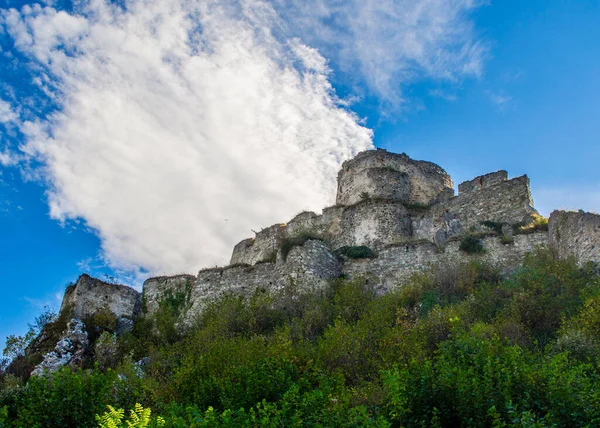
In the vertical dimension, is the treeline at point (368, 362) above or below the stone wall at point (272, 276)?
below

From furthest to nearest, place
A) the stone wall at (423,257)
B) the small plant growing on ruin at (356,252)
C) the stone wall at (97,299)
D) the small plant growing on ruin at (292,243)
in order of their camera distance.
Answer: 1. the small plant growing on ruin at (356,252)
2. the stone wall at (97,299)
3. the small plant growing on ruin at (292,243)
4. the stone wall at (423,257)

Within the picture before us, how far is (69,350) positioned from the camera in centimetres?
2591

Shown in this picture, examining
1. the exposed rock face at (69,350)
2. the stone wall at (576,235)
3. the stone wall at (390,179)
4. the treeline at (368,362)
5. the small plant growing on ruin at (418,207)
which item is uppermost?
the stone wall at (390,179)

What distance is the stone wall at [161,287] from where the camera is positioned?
31.7 metres

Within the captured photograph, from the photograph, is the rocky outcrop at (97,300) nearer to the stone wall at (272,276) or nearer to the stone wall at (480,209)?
the stone wall at (272,276)

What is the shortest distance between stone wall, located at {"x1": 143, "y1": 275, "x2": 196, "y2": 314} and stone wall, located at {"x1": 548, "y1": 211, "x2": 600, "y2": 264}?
19.1m

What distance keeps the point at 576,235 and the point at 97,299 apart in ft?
75.8

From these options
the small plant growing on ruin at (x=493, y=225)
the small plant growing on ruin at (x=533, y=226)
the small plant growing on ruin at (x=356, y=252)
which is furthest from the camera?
the small plant growing on ruin at (x=356, y=252)

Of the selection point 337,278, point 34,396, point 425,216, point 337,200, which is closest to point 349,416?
point 34,396

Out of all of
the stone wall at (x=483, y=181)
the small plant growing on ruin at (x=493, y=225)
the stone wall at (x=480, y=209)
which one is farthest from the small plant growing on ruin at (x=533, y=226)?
the stone wall at (x=483, y=181)

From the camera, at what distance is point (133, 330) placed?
29.4 m

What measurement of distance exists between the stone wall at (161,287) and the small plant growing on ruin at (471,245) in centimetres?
1508

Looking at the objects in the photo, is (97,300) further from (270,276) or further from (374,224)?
(374,224)

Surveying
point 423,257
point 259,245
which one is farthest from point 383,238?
point 259,245
